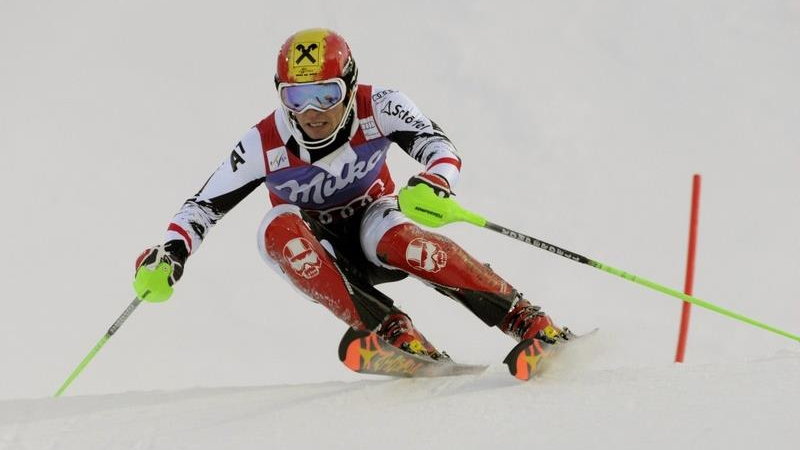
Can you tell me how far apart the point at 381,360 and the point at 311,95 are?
102 centimetres

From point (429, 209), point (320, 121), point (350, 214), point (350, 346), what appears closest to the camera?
point (350, 346)

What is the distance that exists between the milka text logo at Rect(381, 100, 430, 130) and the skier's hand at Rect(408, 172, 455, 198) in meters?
0.38

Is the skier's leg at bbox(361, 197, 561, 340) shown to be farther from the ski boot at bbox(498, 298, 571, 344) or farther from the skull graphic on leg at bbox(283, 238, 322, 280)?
the skull graphic on leg at bbox(283, 238, 322, 280)

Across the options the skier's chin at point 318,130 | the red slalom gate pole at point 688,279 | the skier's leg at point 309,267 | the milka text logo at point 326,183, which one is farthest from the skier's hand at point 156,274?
the red slalom gate pole at point 688,279

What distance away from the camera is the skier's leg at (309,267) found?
139 inches

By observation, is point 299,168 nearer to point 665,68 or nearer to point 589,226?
point 589,226

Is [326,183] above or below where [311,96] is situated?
below

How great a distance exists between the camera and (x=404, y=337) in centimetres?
369

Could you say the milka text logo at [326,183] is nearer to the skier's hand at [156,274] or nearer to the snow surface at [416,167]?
the skier's hand at [156,274]

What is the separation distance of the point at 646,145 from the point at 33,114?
587cm

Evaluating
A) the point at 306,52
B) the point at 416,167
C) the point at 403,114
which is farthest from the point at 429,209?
the point at 416,167

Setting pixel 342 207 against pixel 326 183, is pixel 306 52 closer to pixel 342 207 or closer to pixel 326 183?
pixel 326 183

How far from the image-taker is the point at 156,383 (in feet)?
24.2

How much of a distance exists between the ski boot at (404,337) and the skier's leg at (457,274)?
207mm
